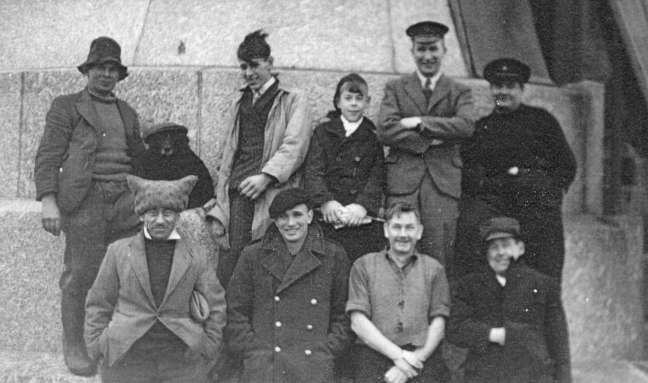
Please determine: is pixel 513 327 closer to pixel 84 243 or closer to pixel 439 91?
pixel 439 91

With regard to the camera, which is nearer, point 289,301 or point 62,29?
point 289,301

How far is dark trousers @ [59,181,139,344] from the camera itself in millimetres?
5480

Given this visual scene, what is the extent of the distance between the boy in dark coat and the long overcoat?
12 cm

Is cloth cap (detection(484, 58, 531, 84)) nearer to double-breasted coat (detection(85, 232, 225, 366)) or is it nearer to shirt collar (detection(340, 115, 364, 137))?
shirt collar (detection(340, 115, 364, 137))

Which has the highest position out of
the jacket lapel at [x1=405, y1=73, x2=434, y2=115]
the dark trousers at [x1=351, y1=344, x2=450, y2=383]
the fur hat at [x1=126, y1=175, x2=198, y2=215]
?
the jacket lapel at [x1=405, y1=73, x2=434, y2=115]

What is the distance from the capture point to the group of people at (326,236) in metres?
4.73

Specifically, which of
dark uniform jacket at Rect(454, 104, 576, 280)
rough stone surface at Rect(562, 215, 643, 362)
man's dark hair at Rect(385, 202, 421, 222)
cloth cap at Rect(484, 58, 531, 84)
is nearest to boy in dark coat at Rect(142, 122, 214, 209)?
man's dark hair at Rect(385, 202, 421, 222)

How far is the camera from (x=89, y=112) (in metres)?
5.52

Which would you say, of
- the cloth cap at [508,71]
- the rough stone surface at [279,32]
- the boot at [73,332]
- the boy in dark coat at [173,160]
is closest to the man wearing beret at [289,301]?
the boy in dark coat at [173,160]

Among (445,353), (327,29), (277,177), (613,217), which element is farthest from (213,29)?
(613,217)

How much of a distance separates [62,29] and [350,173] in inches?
131

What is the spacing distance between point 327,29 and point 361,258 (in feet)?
8.19

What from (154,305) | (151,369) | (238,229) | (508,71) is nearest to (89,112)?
(238,229)

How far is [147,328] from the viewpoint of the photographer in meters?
4.62
